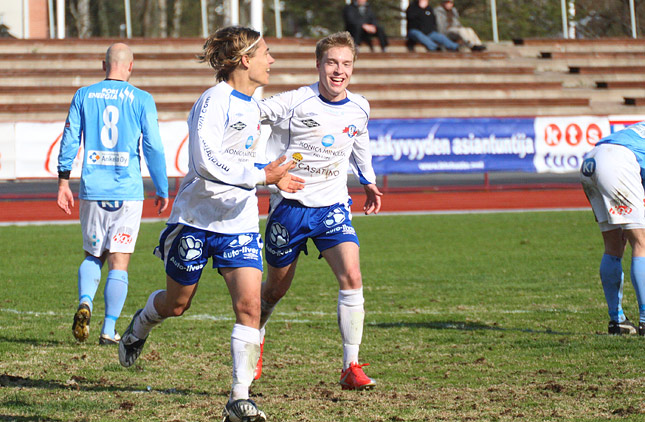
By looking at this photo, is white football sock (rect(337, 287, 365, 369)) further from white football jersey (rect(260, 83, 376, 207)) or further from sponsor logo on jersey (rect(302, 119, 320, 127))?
sponsor logo on jersey (rect(302, 119, 320, 127))

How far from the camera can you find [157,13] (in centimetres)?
4606

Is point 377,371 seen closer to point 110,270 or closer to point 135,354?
point 135,354

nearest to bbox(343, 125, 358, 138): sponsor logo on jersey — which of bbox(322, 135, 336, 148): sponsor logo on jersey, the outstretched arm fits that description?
bbox(322, 135, 336, 148): sponsor logo on jersey

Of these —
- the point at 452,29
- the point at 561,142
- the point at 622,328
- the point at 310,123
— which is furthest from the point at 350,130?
the point at 452,29

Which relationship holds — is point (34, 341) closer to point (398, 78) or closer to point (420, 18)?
point (398, 78)

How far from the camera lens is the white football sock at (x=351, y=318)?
212 inches

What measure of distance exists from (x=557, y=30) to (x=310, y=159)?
4461 cm

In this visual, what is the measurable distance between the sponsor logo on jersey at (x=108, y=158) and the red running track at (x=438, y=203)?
10849mm

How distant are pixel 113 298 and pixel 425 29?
23.3 m

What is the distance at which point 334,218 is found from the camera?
5.60 m

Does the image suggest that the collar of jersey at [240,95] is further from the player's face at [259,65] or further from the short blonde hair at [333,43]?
the short blonde hair at [333,43]

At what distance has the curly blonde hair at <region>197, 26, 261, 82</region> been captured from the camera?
4.55 m

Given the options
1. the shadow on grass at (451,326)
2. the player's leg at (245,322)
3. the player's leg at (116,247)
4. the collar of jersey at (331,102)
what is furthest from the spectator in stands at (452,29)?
the player's leg at (245,322)

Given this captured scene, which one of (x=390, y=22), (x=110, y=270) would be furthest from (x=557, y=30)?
(x=110, y=270)
